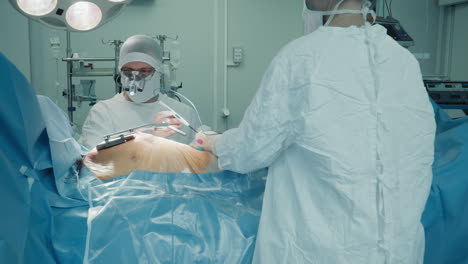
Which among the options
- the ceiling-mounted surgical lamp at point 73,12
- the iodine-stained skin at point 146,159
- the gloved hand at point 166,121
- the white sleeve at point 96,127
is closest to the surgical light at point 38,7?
the ceiling-mounted surgical lamp at point 73,12

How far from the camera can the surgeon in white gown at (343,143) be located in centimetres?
103

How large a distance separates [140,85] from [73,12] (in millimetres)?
626

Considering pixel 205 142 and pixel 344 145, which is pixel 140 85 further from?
pixel 344 145

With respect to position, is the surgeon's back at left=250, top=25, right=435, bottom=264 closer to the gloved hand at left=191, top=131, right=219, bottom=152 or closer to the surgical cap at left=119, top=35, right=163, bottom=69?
the gloved hand at left=191, top=131, right=219, bottom=152

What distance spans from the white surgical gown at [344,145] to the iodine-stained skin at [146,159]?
443mm

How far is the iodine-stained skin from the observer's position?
1.46 metres

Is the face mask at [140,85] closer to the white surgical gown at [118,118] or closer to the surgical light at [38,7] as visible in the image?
the white surgical gown at [118,118]

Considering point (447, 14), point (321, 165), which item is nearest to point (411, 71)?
point (321, 165)

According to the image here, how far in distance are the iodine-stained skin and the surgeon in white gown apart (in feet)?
1.42

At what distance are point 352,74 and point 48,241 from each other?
0.90 metres

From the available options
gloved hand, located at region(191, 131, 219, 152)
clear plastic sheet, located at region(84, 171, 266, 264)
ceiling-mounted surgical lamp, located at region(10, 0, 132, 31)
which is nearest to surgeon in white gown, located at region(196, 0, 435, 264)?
clear plastic sheet, located at region(84, 171, 266, 264)

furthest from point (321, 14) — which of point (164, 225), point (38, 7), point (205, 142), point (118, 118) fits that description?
point (118, 118)

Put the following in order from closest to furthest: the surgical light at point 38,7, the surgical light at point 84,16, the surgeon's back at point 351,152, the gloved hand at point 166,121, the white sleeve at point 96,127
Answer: the surgeon's back at point 351,152 → the surgical light at point 38,7 → the surgical light at point 84,16 → the gloved hand at point 166,121 → the white sleeve at point 96,127

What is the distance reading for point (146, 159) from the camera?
58.6 inches
